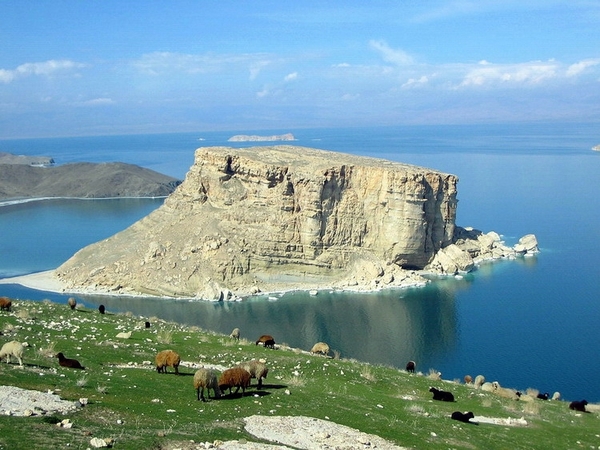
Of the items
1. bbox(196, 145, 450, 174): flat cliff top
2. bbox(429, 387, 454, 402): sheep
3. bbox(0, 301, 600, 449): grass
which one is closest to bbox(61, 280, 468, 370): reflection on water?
bbox(196, 145, 450, 174): flat cliff top

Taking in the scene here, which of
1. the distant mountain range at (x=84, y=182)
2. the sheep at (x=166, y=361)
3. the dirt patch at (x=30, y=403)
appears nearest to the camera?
the dirt patch at (x=30, y=403)

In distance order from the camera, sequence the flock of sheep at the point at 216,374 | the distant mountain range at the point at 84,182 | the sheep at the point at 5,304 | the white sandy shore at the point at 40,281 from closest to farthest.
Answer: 1. the flock of sheep at the point at 216,374
2. the sheep at the point at 5,304
3. the white sandy shore at the point at 40,281
4. the distant mountain range at the point at 84,182

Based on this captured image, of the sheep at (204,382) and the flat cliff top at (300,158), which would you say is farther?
the flat cliff top at (300,158)

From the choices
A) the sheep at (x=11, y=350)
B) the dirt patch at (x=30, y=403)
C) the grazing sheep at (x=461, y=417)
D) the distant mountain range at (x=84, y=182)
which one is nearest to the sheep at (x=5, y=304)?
the sheep at (x=11, y=350)

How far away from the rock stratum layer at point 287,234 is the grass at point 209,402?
3704 cm

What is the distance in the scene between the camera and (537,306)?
52750 mm

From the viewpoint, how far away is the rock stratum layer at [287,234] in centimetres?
6222

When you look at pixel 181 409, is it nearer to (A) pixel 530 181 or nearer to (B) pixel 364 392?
(B) pixel 364 392

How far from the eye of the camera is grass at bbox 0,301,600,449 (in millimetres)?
12211

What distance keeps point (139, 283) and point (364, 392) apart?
4500 cm

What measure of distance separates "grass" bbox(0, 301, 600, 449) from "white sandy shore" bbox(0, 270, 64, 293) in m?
38.0

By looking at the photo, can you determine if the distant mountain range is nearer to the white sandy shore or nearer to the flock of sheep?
the white sandy shore

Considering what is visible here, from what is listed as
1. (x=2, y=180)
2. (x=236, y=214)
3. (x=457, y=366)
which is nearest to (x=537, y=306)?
(x=457, y=366)

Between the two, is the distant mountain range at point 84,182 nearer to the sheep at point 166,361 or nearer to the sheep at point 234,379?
the sheep at point 166,361
